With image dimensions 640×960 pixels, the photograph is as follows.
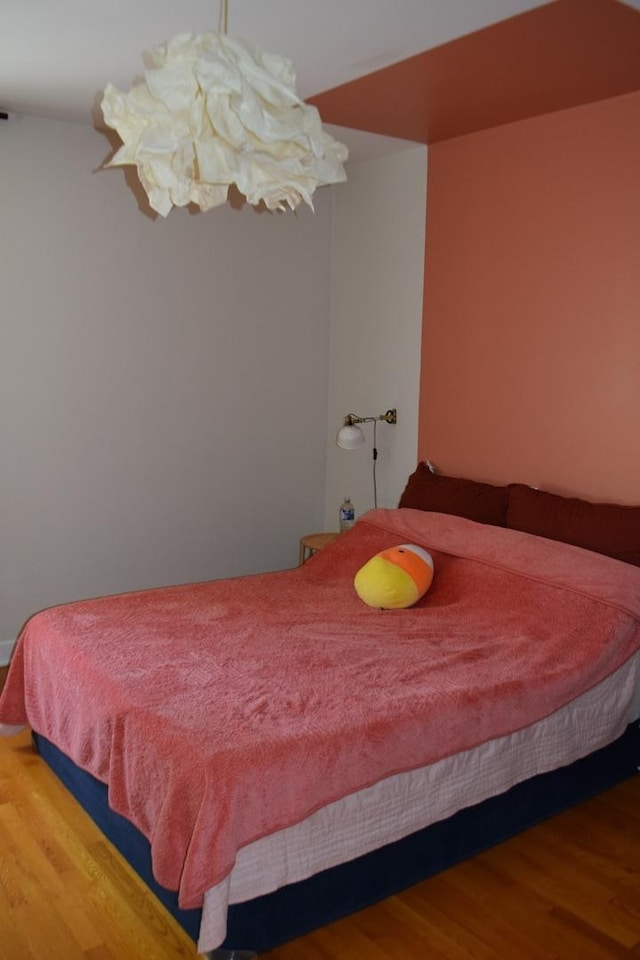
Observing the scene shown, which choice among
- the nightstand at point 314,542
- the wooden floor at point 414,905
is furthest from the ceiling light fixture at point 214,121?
the nightstand at point 314,542

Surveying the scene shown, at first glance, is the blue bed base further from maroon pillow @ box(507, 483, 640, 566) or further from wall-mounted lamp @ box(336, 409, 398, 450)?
wall-mounted lamp @ box(336, 409, 398, 450)

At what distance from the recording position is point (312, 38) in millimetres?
2809

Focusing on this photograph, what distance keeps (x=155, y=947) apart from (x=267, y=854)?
43cm

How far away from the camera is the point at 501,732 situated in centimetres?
262

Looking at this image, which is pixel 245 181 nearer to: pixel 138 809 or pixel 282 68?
pixel 282 68

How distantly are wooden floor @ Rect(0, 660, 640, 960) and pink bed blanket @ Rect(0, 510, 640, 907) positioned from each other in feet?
0.94

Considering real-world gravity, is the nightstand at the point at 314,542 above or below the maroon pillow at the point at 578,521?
below

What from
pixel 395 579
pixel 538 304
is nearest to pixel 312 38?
pixel 538 304

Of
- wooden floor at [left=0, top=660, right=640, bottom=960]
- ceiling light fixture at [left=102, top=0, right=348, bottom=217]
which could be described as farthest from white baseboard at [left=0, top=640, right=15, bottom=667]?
ceiling light fixture at [left=102, top=0, right=348, bottom=217]

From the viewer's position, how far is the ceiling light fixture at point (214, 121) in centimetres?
177

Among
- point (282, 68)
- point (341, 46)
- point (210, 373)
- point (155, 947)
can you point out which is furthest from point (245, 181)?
point (210, 373)

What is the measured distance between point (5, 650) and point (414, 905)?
2417 mm

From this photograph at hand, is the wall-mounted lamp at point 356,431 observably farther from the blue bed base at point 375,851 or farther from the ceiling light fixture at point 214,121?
the ceiling light fixture at point 214,121

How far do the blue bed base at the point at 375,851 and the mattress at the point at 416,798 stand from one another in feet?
0.25
